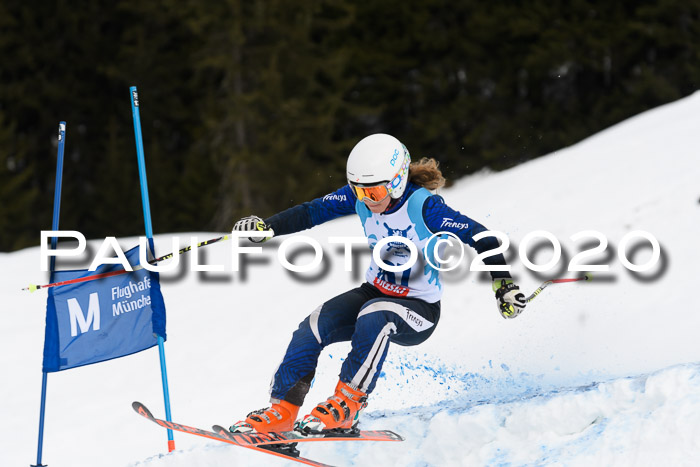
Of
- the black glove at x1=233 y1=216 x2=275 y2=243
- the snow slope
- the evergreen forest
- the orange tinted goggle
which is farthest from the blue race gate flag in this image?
the evergreen forest

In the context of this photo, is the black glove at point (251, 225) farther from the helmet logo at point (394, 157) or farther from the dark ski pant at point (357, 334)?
the helmet logo at point (394, 157)

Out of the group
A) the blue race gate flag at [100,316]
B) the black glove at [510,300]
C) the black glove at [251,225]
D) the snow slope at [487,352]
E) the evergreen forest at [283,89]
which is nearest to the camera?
the black glove at [510,300]

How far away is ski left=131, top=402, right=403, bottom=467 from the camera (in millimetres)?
4660

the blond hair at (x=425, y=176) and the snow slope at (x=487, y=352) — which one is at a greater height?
the blond hair at (x=425, y=176)

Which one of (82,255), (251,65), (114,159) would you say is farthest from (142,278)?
(114,159)

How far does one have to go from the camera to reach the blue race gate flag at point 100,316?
5.71 meters

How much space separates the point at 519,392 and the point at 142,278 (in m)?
2.55

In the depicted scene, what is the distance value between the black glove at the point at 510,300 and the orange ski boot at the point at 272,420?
124cm

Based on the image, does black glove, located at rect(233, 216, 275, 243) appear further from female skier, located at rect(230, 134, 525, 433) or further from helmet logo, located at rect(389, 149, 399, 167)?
helmet logo, located at rect(389, 149, 399, 167)

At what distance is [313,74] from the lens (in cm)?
2300

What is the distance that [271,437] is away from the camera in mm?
4711

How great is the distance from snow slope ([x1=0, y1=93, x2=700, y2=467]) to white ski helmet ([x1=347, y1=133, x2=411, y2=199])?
4.65 feet

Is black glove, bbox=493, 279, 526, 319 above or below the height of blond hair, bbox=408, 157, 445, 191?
below

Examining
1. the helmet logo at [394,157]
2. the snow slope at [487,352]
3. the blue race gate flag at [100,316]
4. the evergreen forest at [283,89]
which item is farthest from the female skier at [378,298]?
the evergreen forest at [283,89]
